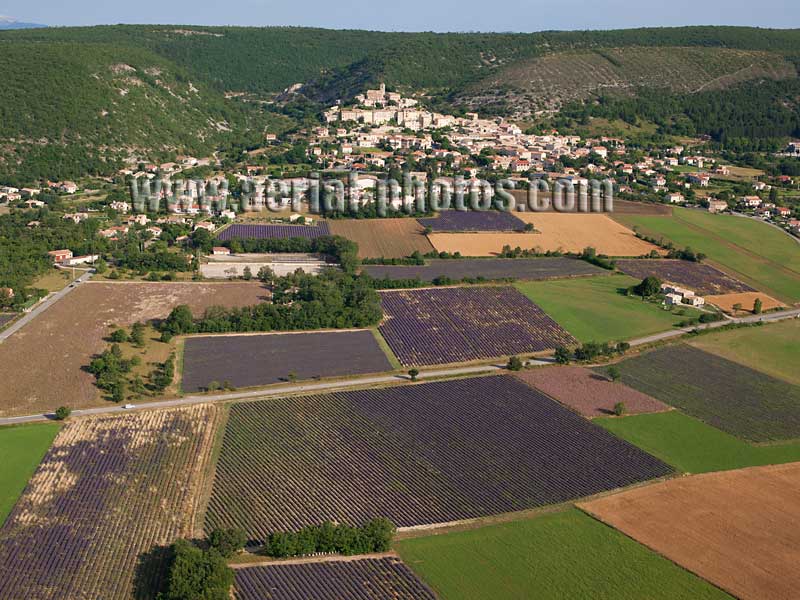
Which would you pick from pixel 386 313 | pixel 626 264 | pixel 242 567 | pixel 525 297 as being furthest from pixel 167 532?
pixel 626 264

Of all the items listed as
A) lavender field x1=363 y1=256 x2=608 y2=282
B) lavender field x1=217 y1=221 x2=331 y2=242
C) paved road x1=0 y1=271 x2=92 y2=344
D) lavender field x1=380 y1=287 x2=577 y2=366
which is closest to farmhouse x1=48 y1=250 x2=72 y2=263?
paved road x1=0 y1=271 x2=92 y2=344

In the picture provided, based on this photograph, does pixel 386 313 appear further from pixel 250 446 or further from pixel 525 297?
pixel 250 446

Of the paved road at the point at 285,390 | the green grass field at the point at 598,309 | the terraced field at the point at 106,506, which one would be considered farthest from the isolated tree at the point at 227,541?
the green grass field at the point at 598,309

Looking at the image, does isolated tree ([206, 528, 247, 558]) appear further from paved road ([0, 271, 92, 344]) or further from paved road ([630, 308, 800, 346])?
paved road ([630, 308, 800, 346])

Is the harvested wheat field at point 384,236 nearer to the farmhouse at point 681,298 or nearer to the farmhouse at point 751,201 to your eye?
the farmhouse at point 681,298

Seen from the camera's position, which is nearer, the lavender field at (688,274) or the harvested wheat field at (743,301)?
the harvested wheat field at (743,301)

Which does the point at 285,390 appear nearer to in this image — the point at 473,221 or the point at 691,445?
the point at 691,445

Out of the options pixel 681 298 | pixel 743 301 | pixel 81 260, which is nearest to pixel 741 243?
pixel 743 301
